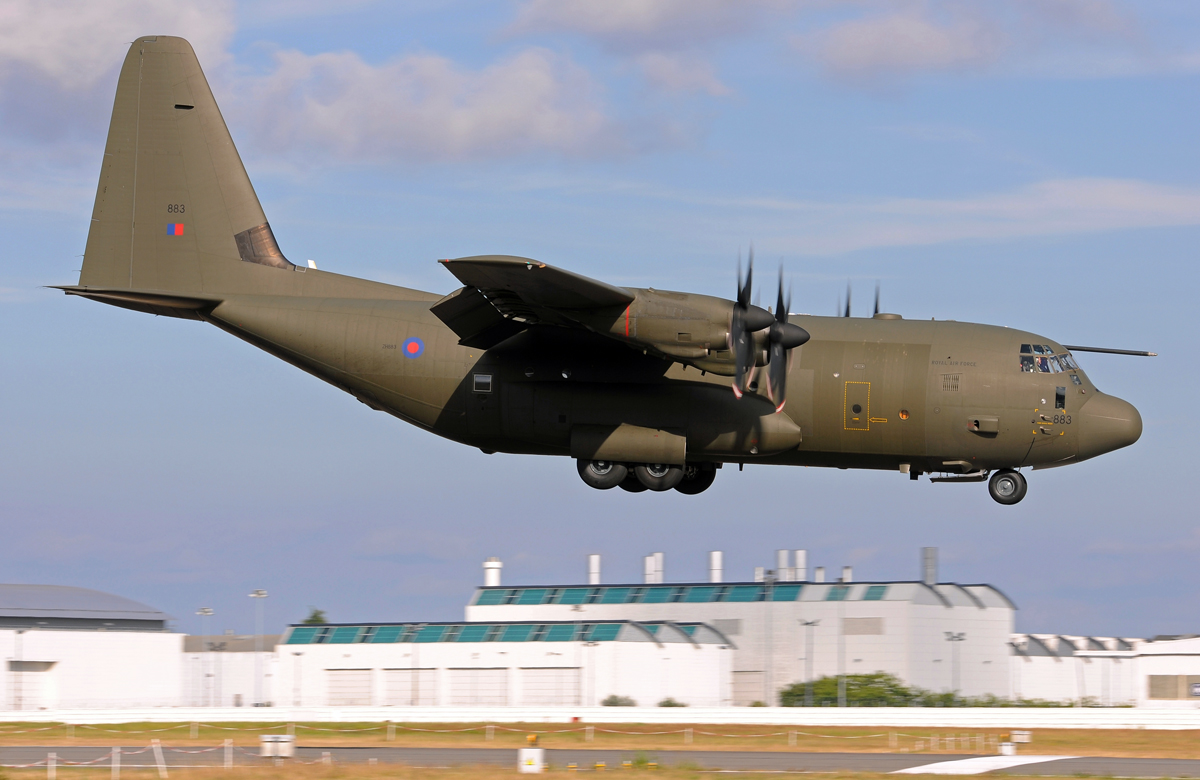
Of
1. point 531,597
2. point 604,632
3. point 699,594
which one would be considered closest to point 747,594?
point 699,594

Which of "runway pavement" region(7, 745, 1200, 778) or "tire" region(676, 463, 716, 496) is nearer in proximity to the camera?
"tire" region(676, 463, 716, 496)

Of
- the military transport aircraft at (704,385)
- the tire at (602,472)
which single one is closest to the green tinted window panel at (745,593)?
the military transport aircraft at (704,385)

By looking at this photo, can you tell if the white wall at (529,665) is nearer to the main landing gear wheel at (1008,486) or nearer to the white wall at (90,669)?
the white wall at (90,669)

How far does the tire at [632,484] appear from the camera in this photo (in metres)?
27.4

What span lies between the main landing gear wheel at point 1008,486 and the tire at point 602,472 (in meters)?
7.68

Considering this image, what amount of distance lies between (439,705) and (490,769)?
28.4 metres

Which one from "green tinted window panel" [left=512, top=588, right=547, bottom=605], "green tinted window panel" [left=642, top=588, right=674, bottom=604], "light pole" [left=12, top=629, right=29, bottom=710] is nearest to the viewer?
"light pole" [left=12, top=629, right=29, bottom=710]

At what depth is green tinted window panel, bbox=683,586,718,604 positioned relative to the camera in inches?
2509

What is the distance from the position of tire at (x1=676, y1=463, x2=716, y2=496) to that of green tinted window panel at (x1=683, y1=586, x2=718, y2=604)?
35819 mm

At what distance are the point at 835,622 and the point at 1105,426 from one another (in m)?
35.0

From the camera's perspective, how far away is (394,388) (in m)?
27.3

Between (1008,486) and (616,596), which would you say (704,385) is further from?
(616,596)

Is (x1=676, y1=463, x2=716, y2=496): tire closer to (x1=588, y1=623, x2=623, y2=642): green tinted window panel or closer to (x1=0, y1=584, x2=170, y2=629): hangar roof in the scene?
(x1=588, y1=623, x2=623, y2=642): green tinted window panel

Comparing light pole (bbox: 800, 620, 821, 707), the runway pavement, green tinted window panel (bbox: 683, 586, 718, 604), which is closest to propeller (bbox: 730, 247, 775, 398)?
the runway pavement
